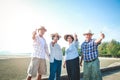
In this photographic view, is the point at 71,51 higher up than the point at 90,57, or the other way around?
the point at 71,51

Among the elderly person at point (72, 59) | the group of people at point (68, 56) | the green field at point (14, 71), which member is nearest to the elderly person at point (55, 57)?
the group of people at point (68, 56)

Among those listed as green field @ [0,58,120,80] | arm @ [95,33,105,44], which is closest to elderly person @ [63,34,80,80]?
arm @ [95,33,105,44]

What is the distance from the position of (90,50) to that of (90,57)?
0.75ft

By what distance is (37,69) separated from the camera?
19.9 ft

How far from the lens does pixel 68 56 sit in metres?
6.55

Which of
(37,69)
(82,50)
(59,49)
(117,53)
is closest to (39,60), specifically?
(37,69)

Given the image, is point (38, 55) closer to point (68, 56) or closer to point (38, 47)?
point (38, 47)

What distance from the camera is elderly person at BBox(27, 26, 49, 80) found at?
5.98m

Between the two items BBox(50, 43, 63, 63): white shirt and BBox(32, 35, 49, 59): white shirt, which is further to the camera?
BBox(50, 43, 63, 63): white shirt

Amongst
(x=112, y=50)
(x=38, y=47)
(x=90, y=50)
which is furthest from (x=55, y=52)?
(x=112, y=50)

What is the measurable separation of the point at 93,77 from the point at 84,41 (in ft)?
4.07

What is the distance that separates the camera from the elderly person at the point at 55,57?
6547 millimetres

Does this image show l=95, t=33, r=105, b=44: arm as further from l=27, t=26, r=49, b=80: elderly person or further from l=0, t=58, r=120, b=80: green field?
l=0, t=58, r=120, b=80: green field

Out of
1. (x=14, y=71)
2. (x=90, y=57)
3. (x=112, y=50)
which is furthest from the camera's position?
(x=112, y=50)
